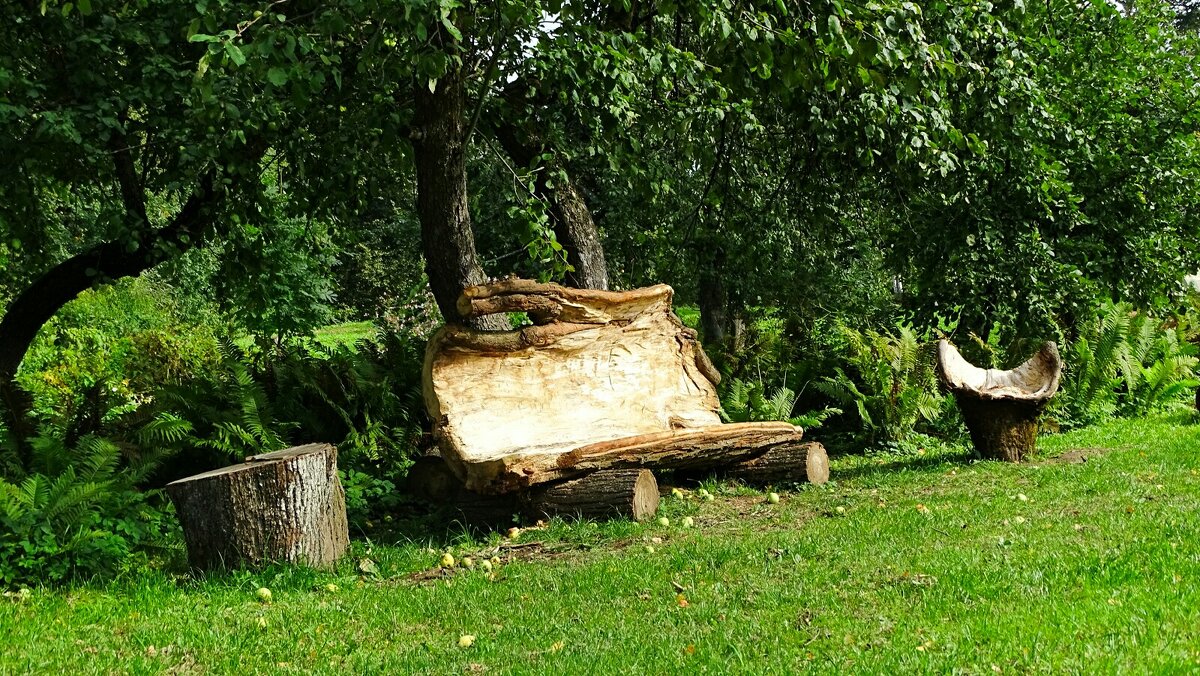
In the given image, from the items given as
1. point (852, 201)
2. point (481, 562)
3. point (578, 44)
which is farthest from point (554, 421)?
point (852, 201)

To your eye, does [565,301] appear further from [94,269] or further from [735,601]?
[94,269]

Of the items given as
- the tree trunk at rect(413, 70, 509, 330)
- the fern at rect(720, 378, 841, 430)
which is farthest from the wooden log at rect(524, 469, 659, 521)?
the fern at rect(720, 378, 841, 430)

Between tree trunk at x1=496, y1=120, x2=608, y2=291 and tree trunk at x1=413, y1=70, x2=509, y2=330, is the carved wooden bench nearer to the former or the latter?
tree trunk at x1=413, y1=70, x2=509, y2=330

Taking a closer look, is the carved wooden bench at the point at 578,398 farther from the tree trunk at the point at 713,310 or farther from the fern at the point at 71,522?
the tree trunk at the point at 713,310

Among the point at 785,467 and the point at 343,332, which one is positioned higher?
the point at 343,332

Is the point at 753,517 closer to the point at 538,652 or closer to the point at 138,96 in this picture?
the point at 538,652

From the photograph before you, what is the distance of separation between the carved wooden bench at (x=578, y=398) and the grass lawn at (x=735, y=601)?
602 mm

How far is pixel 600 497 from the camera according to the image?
761 centimetres

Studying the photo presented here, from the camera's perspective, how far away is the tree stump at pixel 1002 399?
28.9ft

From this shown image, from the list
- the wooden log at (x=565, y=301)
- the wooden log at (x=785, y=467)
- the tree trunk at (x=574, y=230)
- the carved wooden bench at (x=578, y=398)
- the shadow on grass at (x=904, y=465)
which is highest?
the tree trunk at (x=574, y=230)

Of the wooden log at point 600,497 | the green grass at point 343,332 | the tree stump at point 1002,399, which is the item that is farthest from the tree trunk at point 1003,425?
the green grass at point 343,332

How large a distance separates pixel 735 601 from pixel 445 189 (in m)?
5.15

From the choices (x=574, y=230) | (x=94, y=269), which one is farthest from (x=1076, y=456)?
(x=94, y=269)

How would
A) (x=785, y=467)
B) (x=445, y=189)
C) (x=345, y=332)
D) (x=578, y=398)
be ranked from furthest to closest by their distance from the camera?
(x=345, y=332) < (x=445, y=189) < (x=785, y=467) < (x=578, y=398)
